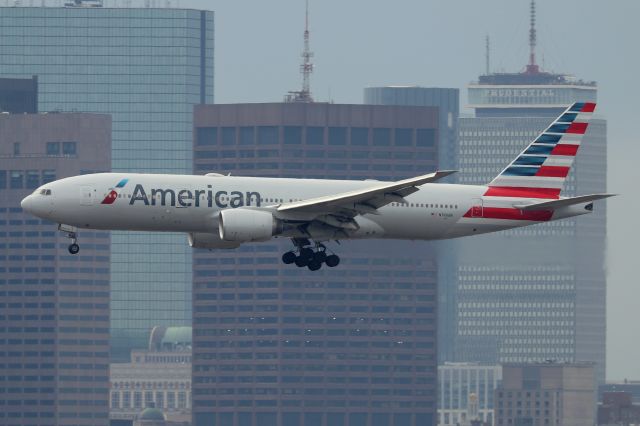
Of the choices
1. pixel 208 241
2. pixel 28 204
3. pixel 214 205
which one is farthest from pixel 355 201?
pixel 28 204

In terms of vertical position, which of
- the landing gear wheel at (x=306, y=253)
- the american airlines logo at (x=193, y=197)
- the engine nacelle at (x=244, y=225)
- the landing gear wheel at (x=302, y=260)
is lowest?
the landing gear wheel at (x=302, y=260)

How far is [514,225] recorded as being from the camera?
124812mm

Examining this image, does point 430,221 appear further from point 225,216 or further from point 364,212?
point 225,216

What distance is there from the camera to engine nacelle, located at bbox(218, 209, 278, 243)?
117 meters

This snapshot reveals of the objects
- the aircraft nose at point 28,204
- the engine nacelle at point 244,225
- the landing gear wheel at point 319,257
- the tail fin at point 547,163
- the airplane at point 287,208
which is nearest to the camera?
the engine nacelle at point 244,225

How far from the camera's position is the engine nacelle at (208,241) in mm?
120938

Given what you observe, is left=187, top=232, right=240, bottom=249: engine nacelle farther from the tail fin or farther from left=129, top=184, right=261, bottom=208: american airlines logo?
the tail fin

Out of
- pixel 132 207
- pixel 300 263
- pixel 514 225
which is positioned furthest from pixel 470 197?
pixel 132 207

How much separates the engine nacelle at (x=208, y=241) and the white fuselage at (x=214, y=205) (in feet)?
4.50

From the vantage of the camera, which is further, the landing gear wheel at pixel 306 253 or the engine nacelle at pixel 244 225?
the landing gear wheel at pixel 306 253

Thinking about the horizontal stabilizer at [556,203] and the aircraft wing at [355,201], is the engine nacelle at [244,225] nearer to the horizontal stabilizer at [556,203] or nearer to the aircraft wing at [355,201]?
the aircraft wing at [355,201]

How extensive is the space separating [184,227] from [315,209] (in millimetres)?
7377

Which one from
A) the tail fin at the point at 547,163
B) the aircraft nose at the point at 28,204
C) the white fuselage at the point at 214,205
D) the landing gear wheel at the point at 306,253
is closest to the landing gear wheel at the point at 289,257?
the landing gear wheel at the point at 306,253

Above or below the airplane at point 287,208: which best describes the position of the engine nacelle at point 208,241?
below
